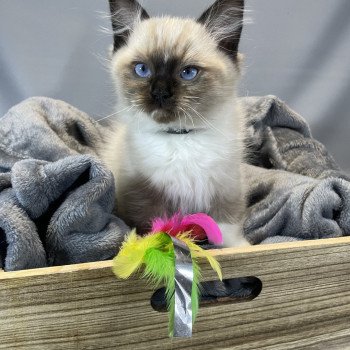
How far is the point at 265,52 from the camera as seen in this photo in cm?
169

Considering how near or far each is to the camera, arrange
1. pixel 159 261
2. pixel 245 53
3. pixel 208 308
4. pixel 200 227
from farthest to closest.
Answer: pixel 245 53
pixel 200 227
pixel 208 308
pixel 159 261

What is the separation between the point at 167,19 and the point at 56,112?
449mm

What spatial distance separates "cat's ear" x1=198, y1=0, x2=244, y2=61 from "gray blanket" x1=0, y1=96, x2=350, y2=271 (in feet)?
1.21

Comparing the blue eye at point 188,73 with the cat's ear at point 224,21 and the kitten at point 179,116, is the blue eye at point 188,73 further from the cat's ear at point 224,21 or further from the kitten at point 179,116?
the cat's ear at point 224,21

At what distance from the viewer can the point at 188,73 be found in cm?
100

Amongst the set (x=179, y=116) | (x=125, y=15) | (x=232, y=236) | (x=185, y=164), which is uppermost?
(x=125, y=15)

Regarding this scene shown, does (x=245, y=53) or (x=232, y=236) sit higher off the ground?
(x=245, y=53)

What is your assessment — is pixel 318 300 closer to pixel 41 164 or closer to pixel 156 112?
pixel 156 112

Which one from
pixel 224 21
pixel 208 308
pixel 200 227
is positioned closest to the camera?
pixel 208 308

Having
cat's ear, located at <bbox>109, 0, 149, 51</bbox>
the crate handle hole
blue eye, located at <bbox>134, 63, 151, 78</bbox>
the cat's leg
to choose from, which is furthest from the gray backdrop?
the crate handle hole

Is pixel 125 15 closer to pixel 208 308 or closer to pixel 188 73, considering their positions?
pixel 188 73

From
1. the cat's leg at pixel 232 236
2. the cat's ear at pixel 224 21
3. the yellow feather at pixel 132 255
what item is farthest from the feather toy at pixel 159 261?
the cat's ear at pixel 224 21

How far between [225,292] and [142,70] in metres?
0.48

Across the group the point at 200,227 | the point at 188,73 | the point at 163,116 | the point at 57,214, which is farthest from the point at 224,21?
the point at 57,214
